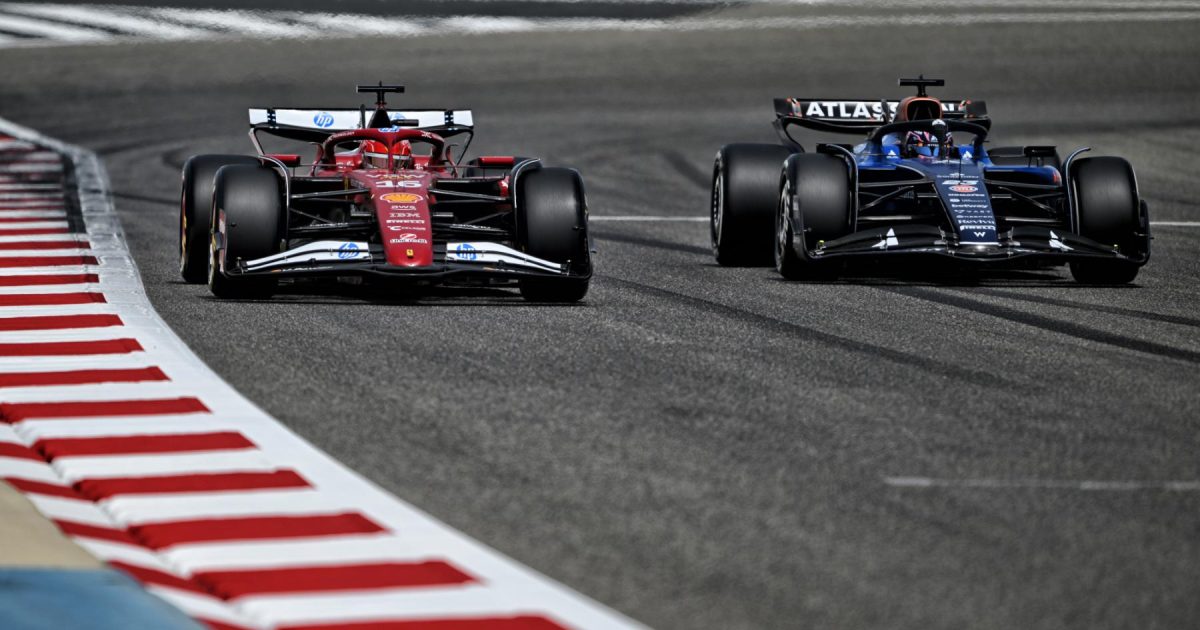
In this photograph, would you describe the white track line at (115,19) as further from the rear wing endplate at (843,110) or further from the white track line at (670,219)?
the rear wing endplate at (843,110)

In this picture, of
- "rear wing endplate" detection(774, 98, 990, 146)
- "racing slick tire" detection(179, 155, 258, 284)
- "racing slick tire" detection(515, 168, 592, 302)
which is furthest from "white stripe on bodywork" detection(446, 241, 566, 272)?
"rear wing endplate" detection(774, 98, 990, 146)

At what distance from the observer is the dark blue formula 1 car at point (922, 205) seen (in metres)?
12.3

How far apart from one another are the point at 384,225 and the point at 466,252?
1.58ft

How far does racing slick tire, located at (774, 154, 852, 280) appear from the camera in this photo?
1258 cm

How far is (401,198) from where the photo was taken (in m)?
11.4

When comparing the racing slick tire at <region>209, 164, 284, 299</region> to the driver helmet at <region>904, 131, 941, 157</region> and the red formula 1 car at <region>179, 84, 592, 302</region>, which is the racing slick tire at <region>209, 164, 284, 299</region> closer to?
the red formula 1 car at <region>179, 84, 592, 302</region>

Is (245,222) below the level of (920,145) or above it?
below

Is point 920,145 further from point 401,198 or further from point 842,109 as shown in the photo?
point 401,198

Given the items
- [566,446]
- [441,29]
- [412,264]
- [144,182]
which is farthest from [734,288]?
[441,29]

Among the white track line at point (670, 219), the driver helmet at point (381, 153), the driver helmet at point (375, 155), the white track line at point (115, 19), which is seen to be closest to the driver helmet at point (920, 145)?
the driver helmet at point (381, 153)

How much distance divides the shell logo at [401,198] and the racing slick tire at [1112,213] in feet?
14.1

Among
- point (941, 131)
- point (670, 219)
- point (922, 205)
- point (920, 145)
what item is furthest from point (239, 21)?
point (941, 131)

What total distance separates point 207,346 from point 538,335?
5.44 ft

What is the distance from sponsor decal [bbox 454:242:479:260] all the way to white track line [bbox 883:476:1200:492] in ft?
15.7
